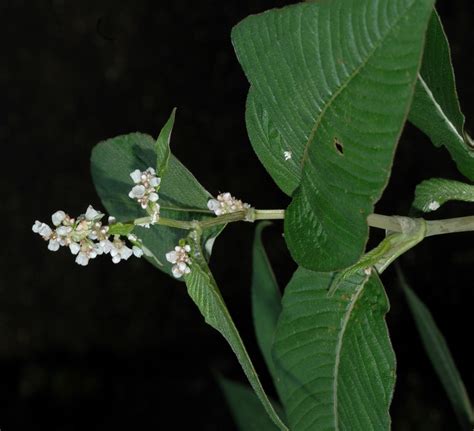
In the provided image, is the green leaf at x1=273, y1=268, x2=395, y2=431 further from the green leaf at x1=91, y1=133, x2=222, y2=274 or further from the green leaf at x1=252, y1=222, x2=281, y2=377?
Result: the green leaf at x1=252, y1=222, x2=281, y2=377

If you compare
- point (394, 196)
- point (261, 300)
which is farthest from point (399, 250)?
point (394, 196)

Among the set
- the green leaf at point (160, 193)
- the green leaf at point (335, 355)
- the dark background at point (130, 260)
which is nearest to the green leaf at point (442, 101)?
the green leaf at point (335, 355)

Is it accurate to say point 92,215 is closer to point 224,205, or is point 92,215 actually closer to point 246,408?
point 224,205

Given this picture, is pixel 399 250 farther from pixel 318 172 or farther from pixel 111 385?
pixel 111 385

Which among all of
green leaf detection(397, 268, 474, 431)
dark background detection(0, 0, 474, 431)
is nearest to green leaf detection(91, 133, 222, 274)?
green leaf detection(397, 268, 474, 431)

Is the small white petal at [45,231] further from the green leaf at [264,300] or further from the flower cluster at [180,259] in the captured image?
the green leaf at [264,300]
